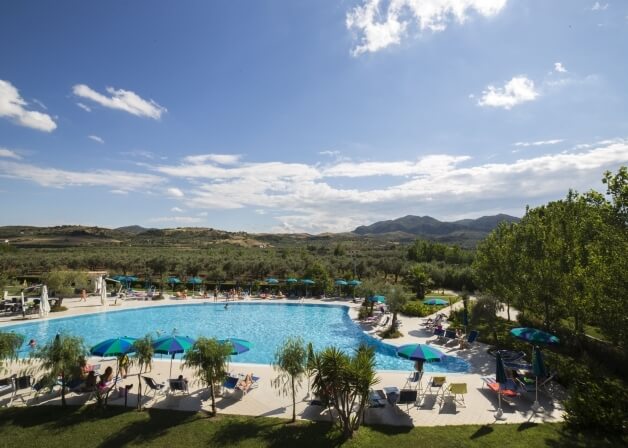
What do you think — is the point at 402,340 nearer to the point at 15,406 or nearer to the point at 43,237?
the point at 15,406

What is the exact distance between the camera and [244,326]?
87.1 feet

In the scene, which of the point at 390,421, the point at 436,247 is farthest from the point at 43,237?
the point at 390,421

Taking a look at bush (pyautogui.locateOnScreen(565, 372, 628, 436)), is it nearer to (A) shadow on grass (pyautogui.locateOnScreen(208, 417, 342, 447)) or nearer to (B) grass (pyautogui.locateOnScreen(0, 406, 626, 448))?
(B) grass (pyautogui.locateOnScreen(0, 406, 626, 448))

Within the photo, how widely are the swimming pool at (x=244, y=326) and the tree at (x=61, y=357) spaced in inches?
282

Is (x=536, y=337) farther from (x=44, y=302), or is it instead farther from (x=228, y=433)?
(x=44, y=302)

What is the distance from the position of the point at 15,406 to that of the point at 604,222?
2218 centimetres

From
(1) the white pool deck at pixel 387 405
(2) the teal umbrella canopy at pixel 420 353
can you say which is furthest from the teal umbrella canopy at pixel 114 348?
(2) the teal umbrella canopy at pixel 420 353

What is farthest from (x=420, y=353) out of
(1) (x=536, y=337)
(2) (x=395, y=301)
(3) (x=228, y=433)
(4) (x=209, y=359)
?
(2) (x=395, y=301)

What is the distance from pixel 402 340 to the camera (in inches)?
814

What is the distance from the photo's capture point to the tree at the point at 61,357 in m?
11.1

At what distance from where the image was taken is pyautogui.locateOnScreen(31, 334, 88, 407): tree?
11094mm

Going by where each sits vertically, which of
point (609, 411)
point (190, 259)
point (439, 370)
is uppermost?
point (190, 259)

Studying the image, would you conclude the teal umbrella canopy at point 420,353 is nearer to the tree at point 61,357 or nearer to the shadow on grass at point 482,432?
the shadow on grass at point 482,432

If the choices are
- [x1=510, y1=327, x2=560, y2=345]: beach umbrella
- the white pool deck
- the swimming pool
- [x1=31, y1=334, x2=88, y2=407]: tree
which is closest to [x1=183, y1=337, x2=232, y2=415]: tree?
the white pool deck
